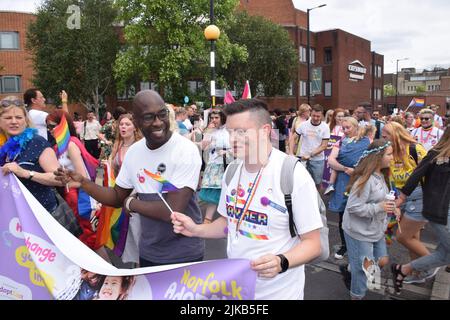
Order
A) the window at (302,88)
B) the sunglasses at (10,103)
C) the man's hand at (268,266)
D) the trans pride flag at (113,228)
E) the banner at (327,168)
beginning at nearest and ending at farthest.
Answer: the man's hand at (268,266) → the sunglasses at (10,103) → the trans pride flag at (113,228) → the banner at (327,168) → the window at (302,88)

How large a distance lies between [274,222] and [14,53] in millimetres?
36928

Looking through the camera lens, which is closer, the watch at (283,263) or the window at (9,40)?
the watch at (283,263)

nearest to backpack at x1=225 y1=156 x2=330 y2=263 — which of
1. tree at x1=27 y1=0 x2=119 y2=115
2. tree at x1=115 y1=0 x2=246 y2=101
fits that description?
tree at x1=115 y1=0 x2=246 y2=101

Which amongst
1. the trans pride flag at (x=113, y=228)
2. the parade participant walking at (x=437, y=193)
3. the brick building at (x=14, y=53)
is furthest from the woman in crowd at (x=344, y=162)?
the brick building at (x=14, y=53)

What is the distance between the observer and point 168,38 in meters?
25.3

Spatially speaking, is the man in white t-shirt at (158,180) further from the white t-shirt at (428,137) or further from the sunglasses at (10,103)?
the white t-shirt at (428,137)

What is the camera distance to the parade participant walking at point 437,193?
12.7 ft

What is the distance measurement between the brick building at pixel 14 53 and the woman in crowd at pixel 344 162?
32.9 metres

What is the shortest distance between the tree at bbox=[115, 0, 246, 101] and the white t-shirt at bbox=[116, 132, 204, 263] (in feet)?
74.5

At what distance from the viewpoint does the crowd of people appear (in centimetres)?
217

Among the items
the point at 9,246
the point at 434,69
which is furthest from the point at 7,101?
the point at 434,69

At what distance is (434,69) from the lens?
115 m

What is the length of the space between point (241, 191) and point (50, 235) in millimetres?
1416

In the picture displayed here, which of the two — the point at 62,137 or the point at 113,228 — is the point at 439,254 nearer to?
the point at 113,228
